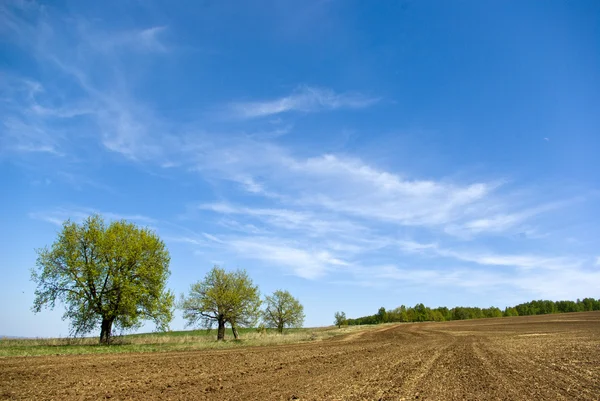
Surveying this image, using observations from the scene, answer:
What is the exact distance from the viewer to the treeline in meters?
146

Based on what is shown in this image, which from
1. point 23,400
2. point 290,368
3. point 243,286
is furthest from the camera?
→ point 243,286

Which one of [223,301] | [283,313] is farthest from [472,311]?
[223,301]

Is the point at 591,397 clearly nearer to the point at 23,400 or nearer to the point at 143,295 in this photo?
the point at 23,400

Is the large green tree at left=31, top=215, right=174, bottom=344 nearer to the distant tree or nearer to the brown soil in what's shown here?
the brown soil

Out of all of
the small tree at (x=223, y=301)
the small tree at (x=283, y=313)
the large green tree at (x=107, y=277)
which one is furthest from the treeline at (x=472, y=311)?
the large green tree at (x=107, y=277)

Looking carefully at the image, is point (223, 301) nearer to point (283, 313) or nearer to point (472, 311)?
point (283, 313)

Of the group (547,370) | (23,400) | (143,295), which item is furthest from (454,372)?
(143,295)

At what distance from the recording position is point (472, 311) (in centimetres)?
16512

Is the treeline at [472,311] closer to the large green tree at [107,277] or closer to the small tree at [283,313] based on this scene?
the small tree at [283,313]

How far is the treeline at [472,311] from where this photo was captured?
146 metres

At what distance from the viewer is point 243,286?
50.0m

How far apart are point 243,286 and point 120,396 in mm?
39921

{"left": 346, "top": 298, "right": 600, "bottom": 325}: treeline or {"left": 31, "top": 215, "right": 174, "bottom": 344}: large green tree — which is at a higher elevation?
{"left": 31, "top": 215, "right": 174, "bottom": 344}: large green tree

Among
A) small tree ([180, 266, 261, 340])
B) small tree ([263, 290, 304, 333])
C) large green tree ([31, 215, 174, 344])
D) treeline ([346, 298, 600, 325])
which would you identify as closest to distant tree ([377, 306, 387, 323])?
treeline ([346, 298, 600, 325])
